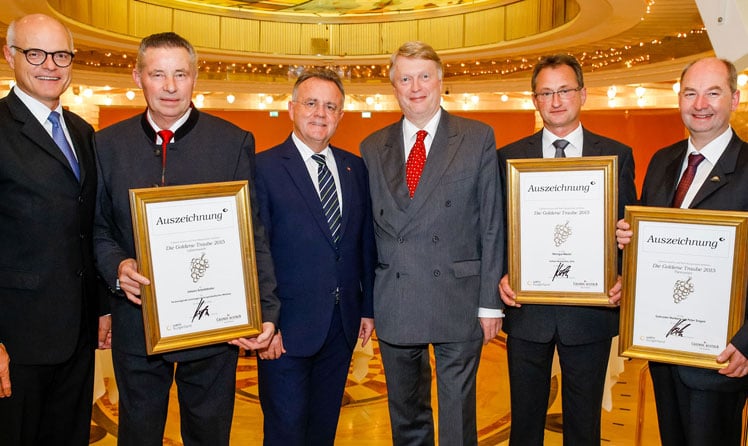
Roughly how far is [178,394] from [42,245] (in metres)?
0.77

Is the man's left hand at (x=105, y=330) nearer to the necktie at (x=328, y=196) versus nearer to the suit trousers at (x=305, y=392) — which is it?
the suit trousers at (x=305, y=392)

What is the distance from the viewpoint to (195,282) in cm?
244

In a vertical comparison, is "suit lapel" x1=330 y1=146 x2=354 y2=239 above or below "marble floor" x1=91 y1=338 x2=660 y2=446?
above

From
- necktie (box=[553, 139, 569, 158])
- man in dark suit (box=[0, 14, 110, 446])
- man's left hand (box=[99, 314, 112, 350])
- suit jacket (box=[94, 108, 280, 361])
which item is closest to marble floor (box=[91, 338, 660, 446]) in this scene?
necktie (box=[553, 139, 569, 158])

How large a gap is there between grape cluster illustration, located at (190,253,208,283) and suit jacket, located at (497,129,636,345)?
4.55ft

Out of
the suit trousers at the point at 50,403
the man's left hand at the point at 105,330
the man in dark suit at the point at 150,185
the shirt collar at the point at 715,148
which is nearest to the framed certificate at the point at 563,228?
the shirt collar at the point at 715,148

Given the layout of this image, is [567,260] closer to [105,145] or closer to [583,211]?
[583,211]

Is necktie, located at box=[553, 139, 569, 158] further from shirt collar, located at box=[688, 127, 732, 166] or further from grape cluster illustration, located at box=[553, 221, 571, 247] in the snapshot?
shirt collar, located at box=[688, 127, 732, 166]

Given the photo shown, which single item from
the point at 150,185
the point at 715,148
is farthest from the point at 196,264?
the point at 715,148

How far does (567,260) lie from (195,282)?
4.86 feet

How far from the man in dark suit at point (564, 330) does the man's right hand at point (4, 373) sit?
197 centimetres

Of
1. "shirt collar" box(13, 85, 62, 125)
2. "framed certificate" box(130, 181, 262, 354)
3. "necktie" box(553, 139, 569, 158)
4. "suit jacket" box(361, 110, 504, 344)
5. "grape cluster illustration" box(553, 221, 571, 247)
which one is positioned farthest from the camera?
"necktie" box(553, 139, 569, 158)

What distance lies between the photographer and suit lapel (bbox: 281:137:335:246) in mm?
2930

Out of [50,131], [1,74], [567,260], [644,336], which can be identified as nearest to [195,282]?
[50,131]
